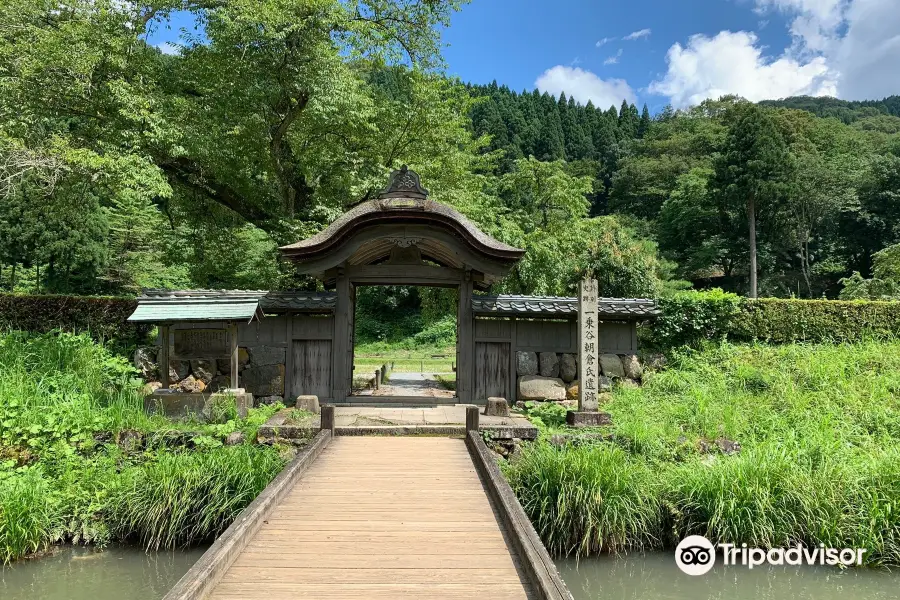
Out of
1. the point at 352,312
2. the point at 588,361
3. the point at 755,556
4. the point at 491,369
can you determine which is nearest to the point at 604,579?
the point at 755,556

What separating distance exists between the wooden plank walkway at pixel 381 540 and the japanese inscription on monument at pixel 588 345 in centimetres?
252

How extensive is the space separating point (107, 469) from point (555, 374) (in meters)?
6.94

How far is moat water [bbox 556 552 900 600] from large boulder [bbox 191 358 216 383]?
649cm

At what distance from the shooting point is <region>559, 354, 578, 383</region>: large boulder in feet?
33.3

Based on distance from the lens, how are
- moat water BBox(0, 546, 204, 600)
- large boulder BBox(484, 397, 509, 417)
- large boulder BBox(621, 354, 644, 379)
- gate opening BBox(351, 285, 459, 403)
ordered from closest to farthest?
1. moat water BBox(0, 546, 204, 600)
2. large boulder BBox(484, 397, 509, 417)
3. large boulder BBox(621, 354, 644, 379)
4. gate opening BBox(351, 285, 459, 403)

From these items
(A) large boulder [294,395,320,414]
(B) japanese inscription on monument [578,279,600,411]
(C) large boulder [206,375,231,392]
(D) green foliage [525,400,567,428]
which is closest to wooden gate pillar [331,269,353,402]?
(A) large boulder [294,395,320,414]

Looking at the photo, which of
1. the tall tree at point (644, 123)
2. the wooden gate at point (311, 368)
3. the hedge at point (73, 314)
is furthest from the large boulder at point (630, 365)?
the tall tree at point (644, 123)

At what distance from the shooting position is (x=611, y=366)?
411 inches

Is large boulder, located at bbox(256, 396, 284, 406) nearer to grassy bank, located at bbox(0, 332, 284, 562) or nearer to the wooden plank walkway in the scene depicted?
grassy bank, located at bbox(0, 332, 284, 562)

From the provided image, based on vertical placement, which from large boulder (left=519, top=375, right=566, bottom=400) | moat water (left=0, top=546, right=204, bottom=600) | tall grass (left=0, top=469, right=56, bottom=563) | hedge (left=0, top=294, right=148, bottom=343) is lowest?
moat water (left=0, top=546, right=204, bottom=600)

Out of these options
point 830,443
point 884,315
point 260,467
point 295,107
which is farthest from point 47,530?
point 884,315

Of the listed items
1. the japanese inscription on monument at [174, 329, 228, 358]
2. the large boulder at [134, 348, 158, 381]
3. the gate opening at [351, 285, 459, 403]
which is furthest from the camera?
the gate opening at [351, 285, 459, 403]

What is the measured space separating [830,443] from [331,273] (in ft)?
25.7

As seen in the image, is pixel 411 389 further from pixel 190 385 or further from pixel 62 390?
pixel 62 390
